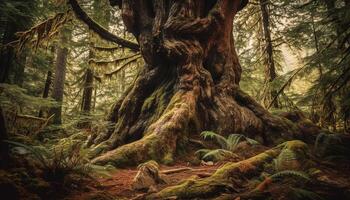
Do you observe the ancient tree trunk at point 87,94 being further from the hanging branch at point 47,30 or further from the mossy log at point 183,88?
the mossy log at point 183,88

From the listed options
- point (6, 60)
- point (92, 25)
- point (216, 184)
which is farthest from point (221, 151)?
point (6, 60)

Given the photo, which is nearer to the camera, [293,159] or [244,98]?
[293,159]

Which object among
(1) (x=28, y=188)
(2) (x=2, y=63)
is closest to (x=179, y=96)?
(1) (x=28, y=188)

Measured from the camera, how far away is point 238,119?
6473mm

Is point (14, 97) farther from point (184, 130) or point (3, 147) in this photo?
point (3, 147)

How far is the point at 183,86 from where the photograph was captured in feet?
21.6

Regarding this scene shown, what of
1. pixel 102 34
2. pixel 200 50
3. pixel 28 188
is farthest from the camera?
pixel 102 34

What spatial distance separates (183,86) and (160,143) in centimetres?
197

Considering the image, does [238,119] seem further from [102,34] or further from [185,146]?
[102,34]

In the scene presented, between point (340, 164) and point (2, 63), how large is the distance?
1159cm

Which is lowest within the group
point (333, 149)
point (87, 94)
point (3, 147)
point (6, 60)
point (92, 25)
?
point (333, 149)

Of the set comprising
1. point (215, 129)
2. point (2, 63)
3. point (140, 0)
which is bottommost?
point (215, 129)

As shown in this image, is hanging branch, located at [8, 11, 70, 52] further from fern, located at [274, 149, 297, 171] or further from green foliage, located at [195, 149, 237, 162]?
fern, located at [274, 149, 297, 171]

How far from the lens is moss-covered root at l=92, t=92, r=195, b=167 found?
193 inches
